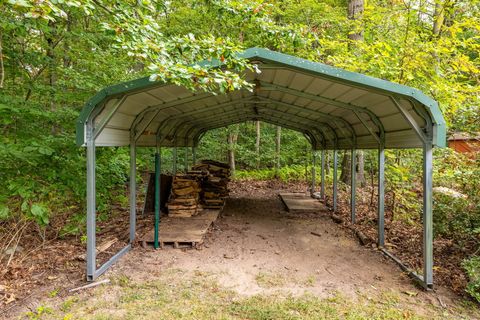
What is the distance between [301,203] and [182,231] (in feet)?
14.6

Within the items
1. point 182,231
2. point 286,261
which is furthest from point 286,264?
point 182,231

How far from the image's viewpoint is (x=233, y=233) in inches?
249

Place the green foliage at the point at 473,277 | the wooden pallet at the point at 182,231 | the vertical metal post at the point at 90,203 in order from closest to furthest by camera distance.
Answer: the green foliage at the point at 473,277 → the vertical metal post at the point at 90,203 → the wooden pallet at the point at 182,231

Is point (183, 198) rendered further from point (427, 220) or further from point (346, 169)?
point (346, 169)

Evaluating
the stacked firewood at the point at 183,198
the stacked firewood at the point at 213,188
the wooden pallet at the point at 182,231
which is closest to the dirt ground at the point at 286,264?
the wooden pallet at the point at 182,231

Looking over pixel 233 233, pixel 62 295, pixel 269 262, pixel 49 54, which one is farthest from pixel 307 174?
pixel 62 295

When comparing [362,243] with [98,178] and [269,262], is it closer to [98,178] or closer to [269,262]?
[269,262]

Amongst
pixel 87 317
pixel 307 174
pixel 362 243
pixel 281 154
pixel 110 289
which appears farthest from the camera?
pixel 281 154

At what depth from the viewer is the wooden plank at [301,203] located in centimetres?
843

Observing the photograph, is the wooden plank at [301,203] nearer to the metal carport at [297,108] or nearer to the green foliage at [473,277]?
the metal carport at [297,108]

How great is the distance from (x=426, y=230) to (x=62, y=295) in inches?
176


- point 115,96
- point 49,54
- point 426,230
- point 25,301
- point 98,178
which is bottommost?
point 25,301

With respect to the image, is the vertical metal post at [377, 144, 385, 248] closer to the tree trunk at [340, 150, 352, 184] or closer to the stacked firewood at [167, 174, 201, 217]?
the stacked firewood at [167, 174, 201, 217]

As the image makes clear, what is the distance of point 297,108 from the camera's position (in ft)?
22.6
